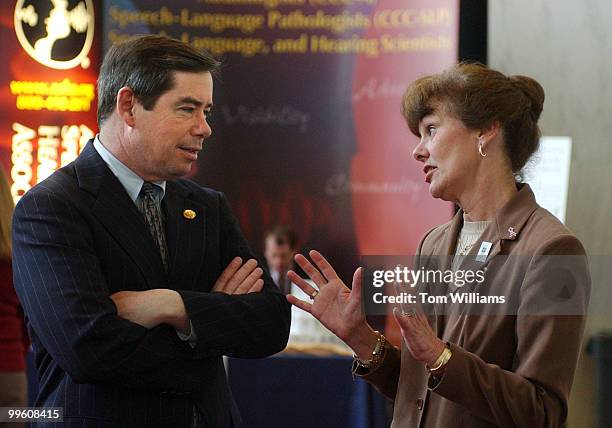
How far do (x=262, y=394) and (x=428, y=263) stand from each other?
1165 millimetres

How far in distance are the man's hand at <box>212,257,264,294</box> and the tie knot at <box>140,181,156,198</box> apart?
26 centimetres

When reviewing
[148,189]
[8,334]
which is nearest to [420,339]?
[148,189]

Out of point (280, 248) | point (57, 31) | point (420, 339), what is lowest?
point (280, 248)

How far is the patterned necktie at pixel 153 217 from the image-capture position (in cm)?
213

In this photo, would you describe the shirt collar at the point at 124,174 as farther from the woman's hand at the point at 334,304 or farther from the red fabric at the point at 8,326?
the red fabric at the point at 8,326

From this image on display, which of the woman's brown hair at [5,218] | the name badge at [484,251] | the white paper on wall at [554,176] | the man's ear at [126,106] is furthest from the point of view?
the white paper on wall at [554,176]

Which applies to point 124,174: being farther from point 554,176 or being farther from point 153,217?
point 554,176

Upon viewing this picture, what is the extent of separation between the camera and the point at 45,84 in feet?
15.4

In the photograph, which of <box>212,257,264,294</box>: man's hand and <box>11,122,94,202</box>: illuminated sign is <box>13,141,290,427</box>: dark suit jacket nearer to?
<box>212,257,264,294</box>: man's hand

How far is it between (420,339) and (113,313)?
0.67 metres

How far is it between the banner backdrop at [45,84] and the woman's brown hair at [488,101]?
2.96 meters

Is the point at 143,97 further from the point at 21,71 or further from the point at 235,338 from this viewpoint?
the point at 21,71

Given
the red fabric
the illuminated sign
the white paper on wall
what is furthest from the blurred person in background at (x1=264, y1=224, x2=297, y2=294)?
the red fabric

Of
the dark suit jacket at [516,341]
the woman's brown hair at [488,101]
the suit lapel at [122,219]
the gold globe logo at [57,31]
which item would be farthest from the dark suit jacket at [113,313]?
the gold globe logo at [57,31]
